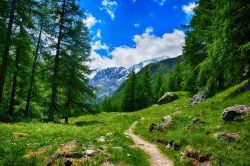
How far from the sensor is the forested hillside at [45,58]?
2581 cm

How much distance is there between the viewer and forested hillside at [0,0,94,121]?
84.7 feet

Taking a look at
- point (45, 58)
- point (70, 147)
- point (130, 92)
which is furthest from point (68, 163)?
point (130, 92)

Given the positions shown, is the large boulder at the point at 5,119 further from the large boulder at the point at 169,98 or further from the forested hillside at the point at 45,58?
the large boulder at the point at 169,98

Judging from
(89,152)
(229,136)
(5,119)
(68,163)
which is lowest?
(68,163)

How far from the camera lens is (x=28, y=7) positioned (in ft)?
Answer: 85.4

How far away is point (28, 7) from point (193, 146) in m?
17.1

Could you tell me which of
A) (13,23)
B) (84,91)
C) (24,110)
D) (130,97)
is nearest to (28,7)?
(13,23)

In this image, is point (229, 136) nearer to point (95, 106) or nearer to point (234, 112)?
point (234, 112)

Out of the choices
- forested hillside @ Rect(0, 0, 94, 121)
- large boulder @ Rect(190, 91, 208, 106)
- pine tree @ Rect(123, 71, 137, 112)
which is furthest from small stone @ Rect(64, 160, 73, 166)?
pine tree @ Rect(123, 71, 137, 112)

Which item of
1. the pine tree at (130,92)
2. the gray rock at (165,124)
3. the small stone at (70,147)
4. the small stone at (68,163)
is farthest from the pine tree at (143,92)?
the small stone at (68,163)

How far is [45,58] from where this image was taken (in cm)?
3519

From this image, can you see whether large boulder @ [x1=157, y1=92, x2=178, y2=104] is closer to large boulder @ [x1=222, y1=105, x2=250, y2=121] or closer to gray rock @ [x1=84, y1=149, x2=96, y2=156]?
large boulder @ [x1=222, y1=105, x2=250, y2=121]

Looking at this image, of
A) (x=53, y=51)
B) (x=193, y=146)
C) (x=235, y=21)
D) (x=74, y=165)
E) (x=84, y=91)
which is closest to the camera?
(x=74, y=165)

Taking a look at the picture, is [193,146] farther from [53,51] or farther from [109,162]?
[53,51]
